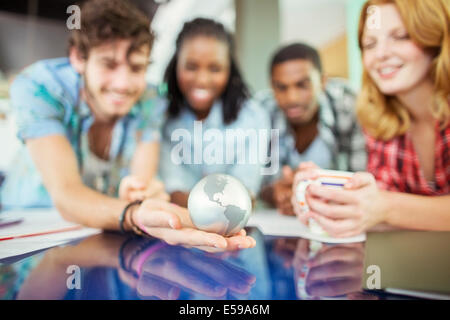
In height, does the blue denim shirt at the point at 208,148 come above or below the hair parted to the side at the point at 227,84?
below

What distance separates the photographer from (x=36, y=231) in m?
0.81

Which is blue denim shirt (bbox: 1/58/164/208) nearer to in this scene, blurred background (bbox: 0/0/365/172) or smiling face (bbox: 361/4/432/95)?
blurred background (bbox: 0/0/365/172)

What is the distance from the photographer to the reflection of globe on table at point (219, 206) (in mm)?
622

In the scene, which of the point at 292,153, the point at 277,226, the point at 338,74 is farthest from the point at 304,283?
the point at 338,74

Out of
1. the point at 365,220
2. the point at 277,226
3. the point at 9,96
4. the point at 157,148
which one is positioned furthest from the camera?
the point at 157,148

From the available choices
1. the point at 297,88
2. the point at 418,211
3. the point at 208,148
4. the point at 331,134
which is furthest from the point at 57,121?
the point at 418,211

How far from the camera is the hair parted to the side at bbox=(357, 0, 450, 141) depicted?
902 mm

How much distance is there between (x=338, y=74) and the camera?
3.88ft

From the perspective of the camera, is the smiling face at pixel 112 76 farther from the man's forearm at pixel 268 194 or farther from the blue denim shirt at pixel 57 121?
the man's forearm at pixel 268 194

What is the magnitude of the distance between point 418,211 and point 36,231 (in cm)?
93

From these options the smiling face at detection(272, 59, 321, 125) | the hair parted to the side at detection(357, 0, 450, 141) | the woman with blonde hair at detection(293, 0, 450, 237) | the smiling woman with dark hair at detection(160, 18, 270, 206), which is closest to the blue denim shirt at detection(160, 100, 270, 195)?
the smiling woman with dark hair at detection(160, 18, 270, 206)

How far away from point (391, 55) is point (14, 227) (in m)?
1.11

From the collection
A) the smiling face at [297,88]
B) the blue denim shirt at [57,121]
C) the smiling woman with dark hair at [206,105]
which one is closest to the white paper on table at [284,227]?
the smiling woman with dark hair at [206,105]
